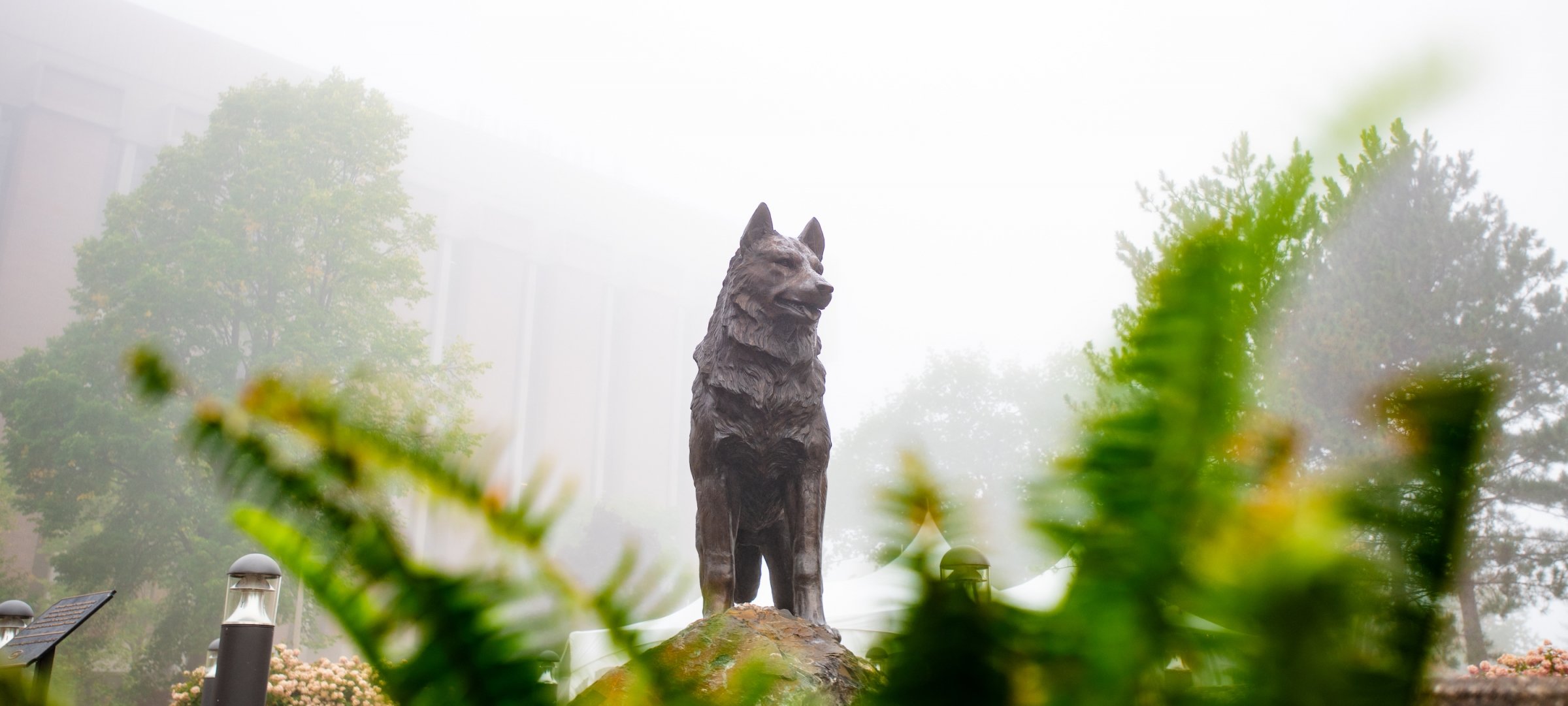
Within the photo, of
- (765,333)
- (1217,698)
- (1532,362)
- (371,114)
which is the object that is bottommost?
(1217,698)

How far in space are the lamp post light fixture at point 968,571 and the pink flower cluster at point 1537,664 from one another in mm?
7185

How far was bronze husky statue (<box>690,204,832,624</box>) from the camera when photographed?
3496 mm

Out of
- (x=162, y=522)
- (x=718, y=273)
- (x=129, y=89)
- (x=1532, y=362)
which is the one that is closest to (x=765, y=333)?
(x=1532, y=362)

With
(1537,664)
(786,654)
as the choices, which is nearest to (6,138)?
(786,654)

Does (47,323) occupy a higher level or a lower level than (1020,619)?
higher

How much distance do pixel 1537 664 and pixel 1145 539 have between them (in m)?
8.22

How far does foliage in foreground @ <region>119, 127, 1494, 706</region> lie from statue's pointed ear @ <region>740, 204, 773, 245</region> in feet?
11.7

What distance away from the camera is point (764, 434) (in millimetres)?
3578

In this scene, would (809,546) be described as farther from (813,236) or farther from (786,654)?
(813,236)

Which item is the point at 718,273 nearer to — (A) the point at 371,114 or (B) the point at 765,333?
(A) the point at 371,114

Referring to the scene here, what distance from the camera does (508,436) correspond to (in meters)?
0.31

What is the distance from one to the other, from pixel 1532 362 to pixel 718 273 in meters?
25.5

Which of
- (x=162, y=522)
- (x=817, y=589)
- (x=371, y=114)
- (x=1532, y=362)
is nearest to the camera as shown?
(x=817, y=589)

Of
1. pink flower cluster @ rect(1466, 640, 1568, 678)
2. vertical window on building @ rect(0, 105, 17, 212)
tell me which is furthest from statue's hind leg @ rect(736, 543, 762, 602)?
vertical window on building @ rect(0, 105, 17, 212)
